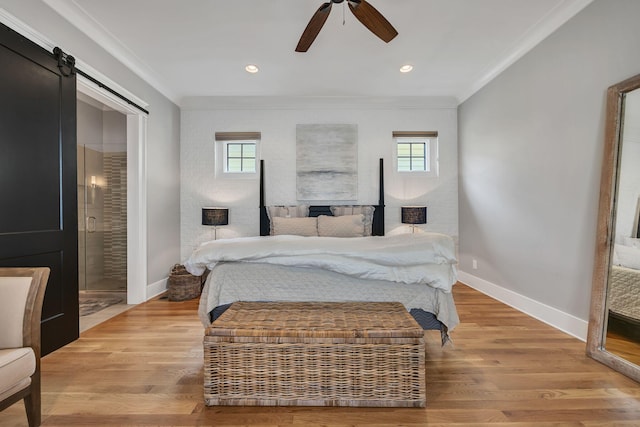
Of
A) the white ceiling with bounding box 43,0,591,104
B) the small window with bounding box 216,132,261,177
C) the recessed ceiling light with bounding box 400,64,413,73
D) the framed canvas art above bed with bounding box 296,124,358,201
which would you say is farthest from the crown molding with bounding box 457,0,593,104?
the small window with bounding box 216,132,261,177

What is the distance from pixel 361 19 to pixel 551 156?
208 cm

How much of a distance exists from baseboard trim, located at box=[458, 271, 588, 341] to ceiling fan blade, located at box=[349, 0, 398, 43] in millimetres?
2724

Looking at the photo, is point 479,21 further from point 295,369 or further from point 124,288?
point 124,288

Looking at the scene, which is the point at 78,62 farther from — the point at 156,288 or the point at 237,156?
the point at 156,288

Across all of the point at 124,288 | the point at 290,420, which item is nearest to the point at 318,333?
the point at 290,420

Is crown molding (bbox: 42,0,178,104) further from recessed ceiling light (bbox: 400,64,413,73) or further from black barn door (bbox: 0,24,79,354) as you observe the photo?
recessed ceiling light (bbox: 400,64,413,73)

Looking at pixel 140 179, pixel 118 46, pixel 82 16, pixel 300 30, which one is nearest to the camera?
pixel 82 16

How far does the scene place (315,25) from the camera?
2338 millimetres

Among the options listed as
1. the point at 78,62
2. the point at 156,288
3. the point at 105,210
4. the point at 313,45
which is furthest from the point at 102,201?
the point at 313,45

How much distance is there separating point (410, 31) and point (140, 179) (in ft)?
10.7

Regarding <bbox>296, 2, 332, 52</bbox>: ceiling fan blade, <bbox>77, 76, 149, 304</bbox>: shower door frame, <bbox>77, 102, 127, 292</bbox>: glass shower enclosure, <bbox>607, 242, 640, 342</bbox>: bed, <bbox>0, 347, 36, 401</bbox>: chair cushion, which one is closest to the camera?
<bbox>0, 347, 36, 401</bbox>: chair cushion

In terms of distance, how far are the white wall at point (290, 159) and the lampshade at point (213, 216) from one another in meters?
0.38

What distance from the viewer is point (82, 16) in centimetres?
270

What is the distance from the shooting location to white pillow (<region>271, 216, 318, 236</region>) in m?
3.94
